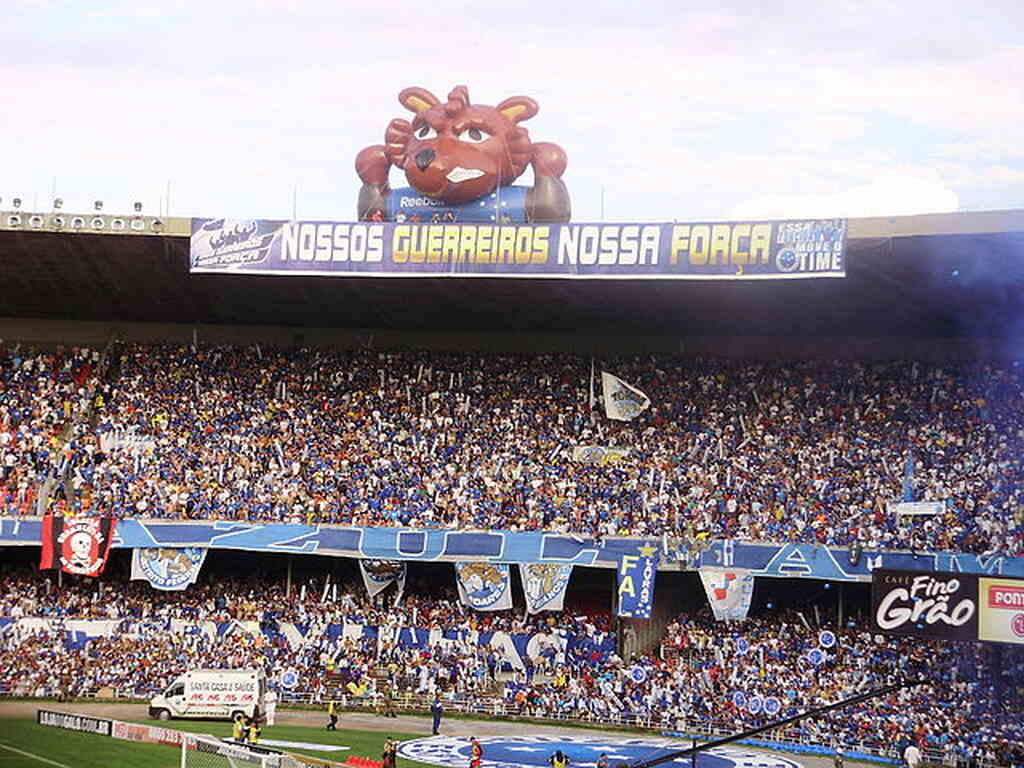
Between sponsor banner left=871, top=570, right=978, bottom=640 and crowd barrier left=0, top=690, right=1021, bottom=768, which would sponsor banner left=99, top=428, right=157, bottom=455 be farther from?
sponsor banner left=871, top=570, right=978, bottom=640

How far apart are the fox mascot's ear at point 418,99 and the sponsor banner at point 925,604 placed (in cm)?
2048

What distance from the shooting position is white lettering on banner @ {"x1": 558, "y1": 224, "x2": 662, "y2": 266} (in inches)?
1452

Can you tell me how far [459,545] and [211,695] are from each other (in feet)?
26.7

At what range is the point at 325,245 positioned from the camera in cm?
3850

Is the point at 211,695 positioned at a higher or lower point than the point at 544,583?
lower

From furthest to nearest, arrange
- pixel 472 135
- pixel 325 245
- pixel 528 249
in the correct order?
pixel 472 135 → pixel 325 245 → pixel 528 249

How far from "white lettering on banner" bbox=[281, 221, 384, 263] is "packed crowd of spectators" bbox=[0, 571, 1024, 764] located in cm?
991

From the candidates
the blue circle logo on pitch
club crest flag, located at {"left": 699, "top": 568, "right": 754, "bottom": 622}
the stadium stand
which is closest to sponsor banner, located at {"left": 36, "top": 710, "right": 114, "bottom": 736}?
the stadium stand

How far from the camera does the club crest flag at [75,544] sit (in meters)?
38.1

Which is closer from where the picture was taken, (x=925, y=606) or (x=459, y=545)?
(x=925, y=606)

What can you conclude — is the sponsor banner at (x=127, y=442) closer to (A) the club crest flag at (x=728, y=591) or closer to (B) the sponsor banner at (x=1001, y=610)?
(A) the club crest flag at (x=728, y=591)

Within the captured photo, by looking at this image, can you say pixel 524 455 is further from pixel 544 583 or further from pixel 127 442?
pixel 127 442

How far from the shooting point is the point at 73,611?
38906mm

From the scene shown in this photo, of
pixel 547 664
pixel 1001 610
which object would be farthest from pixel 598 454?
pixel 1001 610
